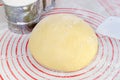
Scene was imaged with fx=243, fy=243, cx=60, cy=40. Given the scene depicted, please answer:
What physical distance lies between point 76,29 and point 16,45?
245 mm

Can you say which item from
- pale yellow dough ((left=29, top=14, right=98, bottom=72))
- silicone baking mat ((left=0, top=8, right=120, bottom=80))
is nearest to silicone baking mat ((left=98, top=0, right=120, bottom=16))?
silicone baking mat ((left=0, top=8, right=120, bottom=80))

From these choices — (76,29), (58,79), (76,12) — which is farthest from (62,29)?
(76,12)

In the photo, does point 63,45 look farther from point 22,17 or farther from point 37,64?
point 22,17

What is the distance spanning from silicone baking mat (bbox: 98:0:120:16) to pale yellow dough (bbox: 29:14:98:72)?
291 mm

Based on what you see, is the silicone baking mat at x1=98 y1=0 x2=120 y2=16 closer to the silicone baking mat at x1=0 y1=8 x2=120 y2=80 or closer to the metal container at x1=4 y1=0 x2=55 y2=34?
the silicone baking mat at x1=0 y1=8 x2=120 y2=80

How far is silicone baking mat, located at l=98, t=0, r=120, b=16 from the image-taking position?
1.05 metres

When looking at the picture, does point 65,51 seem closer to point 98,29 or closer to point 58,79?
point 58,79

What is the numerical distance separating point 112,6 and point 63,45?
17.0 inches

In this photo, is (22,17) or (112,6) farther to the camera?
(112,6)

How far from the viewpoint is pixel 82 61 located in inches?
30.6

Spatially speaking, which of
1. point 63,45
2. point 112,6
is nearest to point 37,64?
point 63,45

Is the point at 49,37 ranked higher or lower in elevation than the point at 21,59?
higher

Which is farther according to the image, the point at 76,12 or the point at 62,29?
the point at 76,12

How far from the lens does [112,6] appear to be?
109cm
